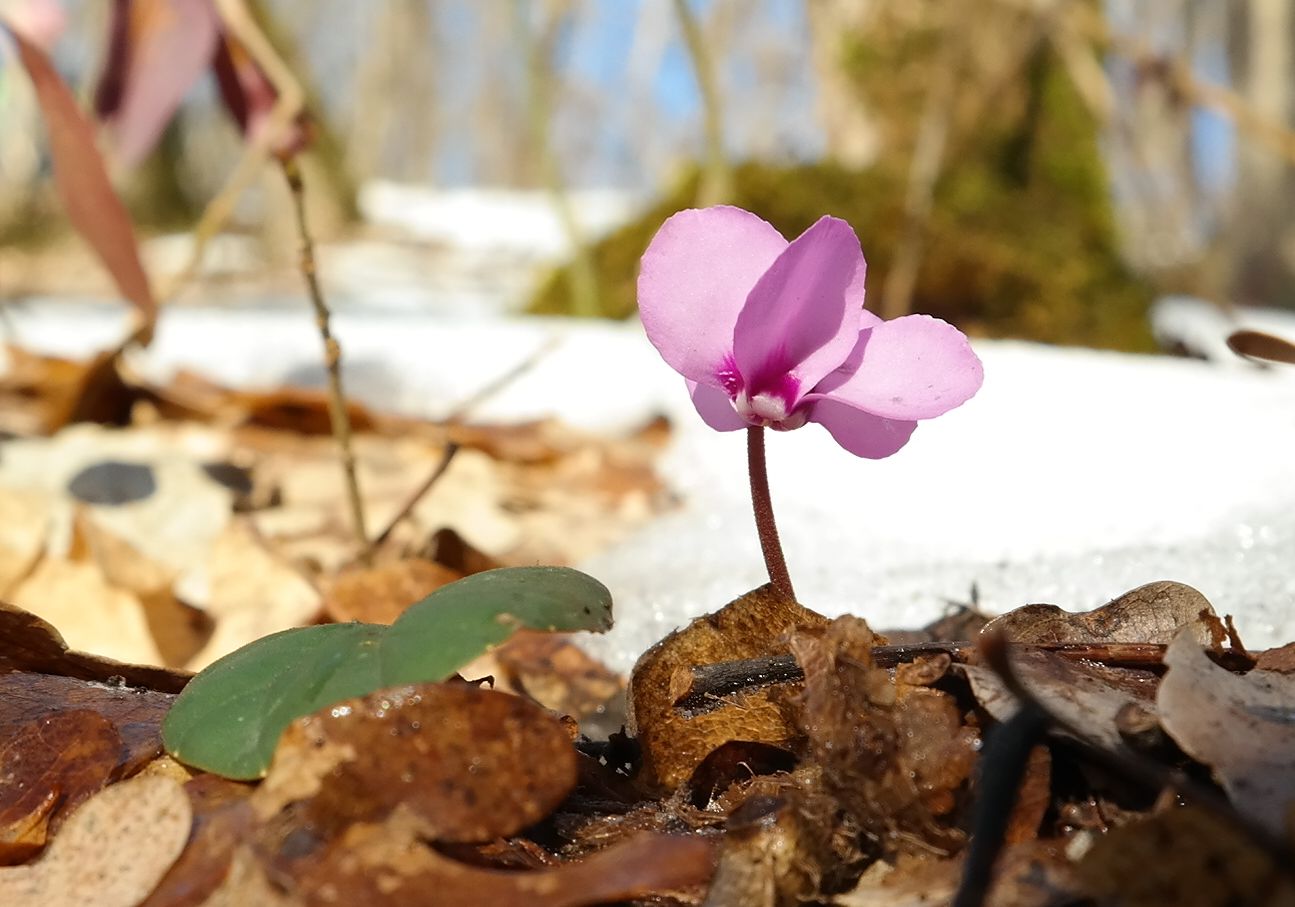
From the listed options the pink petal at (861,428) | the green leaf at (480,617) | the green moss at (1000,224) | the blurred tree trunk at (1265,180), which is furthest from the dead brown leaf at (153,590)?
the blurred tree trunk at (1265,180)

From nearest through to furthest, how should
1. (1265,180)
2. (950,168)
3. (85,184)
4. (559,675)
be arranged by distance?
(559,675)
(85,184)
(950,168)
(1265,180)

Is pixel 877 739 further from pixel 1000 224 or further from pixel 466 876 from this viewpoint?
pixel 1000 224

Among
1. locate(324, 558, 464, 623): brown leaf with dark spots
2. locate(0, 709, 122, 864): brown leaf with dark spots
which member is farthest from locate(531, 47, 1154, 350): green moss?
locate(0, 709, 122, 864): brown leaf with dark spots

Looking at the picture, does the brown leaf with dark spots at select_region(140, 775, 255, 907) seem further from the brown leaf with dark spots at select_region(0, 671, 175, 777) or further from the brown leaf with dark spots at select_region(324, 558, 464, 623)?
the brown leaf with dark spots at select_region(324, 558, 464, 623)

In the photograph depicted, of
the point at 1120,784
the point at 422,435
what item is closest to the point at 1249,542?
the point at 1120,784

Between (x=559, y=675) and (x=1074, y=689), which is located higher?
(x=1074, y=689)

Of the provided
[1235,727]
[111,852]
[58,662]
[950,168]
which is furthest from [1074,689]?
[950,168]

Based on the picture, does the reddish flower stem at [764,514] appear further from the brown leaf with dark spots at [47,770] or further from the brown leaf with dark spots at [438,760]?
the brown leaf with dark spots at [47,770]
